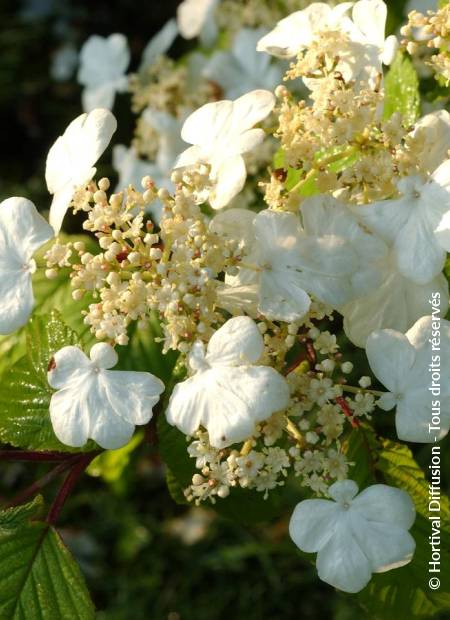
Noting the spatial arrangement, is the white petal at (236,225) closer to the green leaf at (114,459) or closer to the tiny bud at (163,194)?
the tiny bud at (163,194)

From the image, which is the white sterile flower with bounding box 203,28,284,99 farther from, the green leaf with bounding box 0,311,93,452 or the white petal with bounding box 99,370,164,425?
the white petal with bounding box 99,370,164,425

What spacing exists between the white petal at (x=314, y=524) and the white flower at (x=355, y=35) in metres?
0.42

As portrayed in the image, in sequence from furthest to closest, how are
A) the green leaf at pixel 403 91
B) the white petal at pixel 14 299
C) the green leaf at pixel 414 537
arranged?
the green leaf at pixel 403 91
the green leaf at pixel 414 537
the white petal at pixel 14 299

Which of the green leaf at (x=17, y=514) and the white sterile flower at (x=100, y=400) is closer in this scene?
the white sterile flower at (x=100, y=400)

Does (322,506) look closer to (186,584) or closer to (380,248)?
(380,248)

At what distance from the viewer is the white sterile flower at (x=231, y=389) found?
0.75 metres

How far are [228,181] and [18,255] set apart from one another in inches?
8.4

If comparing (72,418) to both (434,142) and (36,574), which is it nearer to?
(36,574)

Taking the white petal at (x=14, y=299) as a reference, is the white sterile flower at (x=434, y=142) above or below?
above

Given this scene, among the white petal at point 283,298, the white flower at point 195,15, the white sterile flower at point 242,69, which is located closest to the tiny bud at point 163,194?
the white petal at point 283,298

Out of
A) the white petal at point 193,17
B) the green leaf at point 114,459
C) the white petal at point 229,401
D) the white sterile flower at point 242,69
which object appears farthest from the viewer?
the white petal at point 193,17

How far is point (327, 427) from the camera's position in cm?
84

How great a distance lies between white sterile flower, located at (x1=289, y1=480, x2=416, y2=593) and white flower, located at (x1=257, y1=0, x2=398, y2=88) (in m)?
0.41

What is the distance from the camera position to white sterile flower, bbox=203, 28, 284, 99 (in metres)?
1.60
